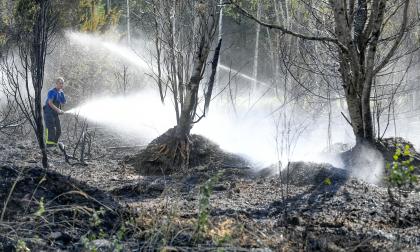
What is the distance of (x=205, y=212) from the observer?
496cm

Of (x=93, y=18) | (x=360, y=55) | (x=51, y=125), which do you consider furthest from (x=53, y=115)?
(x=93, y=18)

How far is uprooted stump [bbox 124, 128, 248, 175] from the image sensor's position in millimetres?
10672

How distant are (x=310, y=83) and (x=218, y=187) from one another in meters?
9.13

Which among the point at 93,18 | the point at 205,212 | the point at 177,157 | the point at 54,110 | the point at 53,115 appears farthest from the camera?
the point at 93,18

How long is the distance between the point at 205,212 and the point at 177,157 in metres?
5.93

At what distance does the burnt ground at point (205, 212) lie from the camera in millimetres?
5504

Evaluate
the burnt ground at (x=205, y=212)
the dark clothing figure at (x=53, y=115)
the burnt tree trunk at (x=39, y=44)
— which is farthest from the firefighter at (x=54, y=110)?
the burnt tree trunk at (x=39, y=44)

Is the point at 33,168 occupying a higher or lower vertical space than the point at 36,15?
lower

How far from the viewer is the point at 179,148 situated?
1093 centimetres

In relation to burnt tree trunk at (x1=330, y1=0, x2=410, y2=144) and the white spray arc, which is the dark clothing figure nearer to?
the white spray arc

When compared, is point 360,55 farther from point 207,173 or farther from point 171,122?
point 171,122

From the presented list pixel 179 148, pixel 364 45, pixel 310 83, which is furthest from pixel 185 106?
pixel 310 83

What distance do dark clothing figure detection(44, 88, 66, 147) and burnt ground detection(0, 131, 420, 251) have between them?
10.4ft

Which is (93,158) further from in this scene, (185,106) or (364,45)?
(364,45)
